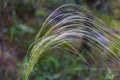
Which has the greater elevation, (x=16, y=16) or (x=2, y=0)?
(x=2, y=0)

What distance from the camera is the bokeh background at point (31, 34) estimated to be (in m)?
2.60

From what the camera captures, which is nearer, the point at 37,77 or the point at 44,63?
the point at 37,77

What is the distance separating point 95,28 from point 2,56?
4.49 ft

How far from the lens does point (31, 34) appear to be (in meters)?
3.17

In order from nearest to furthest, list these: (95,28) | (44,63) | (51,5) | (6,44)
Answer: (95,28)
(44,63)
(6,44)
(51,5)

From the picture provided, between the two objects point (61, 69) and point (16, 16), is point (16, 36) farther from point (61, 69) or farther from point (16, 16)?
point (61, 69)

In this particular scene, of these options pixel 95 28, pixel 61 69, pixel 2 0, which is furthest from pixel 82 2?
pixel 95 28

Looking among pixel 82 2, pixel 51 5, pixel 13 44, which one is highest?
pixel 82 2

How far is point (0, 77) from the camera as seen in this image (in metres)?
2.18

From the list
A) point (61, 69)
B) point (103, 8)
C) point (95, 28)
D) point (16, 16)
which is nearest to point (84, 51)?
point (61, 69)

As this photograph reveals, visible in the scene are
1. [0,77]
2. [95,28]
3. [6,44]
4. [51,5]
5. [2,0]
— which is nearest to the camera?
[95,28]

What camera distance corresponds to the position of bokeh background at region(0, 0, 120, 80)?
260 cm

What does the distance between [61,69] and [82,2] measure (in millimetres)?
547

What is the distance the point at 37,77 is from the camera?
8.11 feet
